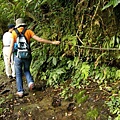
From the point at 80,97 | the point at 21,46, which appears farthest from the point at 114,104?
the point at 21,46

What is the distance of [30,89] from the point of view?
7.00m

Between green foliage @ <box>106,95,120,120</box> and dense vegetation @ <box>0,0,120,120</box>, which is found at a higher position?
dense vegetation @ <box>0,0,120,120</box>

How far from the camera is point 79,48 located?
6.87 m

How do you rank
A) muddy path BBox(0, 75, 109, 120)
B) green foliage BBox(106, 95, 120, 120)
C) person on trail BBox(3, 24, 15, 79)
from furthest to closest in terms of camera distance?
1. person on trail BBox(3, 24, 15, 79)
2. muddy path BBox(0, 75, 109, 120)
3. green foliage BBox(106, 95, 120, 120)

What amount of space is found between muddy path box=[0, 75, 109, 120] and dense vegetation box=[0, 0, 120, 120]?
20cm

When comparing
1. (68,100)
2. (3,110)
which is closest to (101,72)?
(68,100)

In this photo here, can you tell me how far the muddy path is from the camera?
541cm

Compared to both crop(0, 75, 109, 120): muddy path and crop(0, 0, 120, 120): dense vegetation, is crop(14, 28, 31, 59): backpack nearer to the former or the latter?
crop(0, 0, 120, 120): dense vegetation

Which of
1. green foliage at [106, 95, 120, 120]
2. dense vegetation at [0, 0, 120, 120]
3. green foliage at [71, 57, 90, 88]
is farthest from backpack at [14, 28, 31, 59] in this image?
green foliage at [106, 95, 120, 120]

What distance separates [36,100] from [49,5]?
3105 millimetres

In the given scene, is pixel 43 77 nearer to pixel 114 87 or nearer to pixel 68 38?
pixel 68 38

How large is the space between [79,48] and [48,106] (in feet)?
5.77

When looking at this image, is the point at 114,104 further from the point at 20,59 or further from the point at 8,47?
the point at 8,47

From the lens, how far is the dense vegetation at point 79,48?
6.16m
